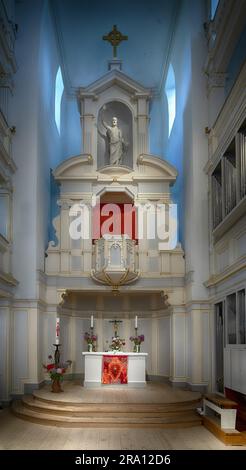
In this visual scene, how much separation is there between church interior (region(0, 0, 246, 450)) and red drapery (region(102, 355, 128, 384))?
26 mm

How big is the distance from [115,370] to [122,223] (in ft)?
15.4

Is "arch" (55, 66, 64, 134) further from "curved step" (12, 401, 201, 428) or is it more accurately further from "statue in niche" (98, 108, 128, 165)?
"curved step" (12, 401, 201, 428)

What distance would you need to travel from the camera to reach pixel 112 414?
44.9ft

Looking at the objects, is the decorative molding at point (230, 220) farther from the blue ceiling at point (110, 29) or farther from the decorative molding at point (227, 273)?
the blue ceiling at point (110, 29)

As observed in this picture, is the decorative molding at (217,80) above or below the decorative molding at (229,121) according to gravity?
above

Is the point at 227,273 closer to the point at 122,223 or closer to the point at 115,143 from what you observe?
the point at 122,223

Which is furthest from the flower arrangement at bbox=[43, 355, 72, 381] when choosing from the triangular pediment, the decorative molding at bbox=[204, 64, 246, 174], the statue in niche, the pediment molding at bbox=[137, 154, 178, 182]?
the triangular pediment

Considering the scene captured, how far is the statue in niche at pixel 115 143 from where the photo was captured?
775 inches

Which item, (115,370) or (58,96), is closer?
(115,370)

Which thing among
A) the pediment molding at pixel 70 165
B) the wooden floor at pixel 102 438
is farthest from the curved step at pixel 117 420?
the pediment molding at pixel 70 165

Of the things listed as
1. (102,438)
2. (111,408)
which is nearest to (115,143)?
(111,408)

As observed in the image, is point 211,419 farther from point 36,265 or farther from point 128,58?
point 128,58
